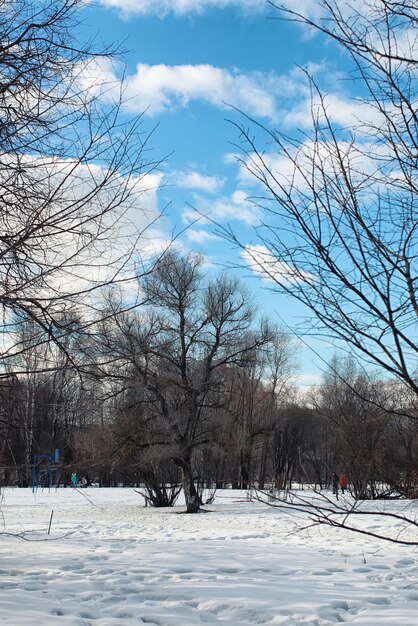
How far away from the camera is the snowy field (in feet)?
17.0

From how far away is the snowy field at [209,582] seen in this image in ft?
17.0

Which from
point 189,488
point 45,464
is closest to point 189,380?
point 189,488

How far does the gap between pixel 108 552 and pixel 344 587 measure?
446cm

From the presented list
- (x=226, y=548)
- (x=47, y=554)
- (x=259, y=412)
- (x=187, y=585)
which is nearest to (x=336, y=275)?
(x=187, y=585)

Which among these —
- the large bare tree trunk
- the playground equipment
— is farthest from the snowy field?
the large bare tree trunk

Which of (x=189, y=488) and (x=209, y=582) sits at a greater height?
(x=209, y=582)

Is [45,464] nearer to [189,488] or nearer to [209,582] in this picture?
[209,582]

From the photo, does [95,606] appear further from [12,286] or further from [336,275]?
[336,275]

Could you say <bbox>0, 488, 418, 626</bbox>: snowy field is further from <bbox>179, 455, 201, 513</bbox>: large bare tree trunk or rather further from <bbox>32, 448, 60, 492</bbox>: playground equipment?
<bbox>179, 455, 201, 513</bbox>: large bare tree trunk

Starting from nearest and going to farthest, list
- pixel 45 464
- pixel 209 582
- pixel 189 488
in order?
1. pixel 209 582
2. pixel 45 464
3. pixel 189 488

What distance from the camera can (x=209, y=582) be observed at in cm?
680

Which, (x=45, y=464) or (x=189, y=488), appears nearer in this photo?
(x=45, y=464)

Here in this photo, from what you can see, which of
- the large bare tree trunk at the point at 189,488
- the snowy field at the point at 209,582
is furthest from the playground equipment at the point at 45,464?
the large bare tree trunk at the point at 189,488

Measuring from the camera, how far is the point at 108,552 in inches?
390
